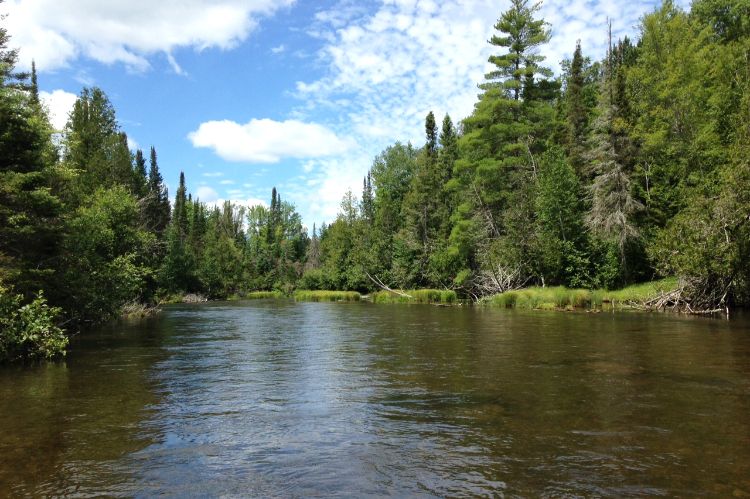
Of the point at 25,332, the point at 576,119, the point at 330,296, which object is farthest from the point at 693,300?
the point at 330,296

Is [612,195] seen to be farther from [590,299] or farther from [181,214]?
[181,214]

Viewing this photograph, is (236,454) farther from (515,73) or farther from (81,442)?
(515,73)

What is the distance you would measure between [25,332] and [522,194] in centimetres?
4298

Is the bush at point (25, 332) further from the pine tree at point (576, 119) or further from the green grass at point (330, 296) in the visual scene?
the green grass at point (330, 296)

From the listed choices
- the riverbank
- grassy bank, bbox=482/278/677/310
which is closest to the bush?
the riverbank

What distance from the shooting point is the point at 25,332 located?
15.6 m

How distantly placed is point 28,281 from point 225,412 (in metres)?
11.8

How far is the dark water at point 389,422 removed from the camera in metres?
6.62

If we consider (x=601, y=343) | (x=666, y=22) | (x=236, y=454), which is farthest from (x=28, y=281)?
(x=666, y=22)

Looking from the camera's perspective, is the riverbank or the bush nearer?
the bush

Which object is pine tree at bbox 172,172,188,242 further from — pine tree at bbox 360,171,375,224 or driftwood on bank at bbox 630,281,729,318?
driftwood on bank at bbox 630,281,729,318

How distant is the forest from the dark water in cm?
648

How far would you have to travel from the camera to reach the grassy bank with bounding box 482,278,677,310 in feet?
120

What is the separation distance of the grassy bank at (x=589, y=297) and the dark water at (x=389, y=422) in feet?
63.7
